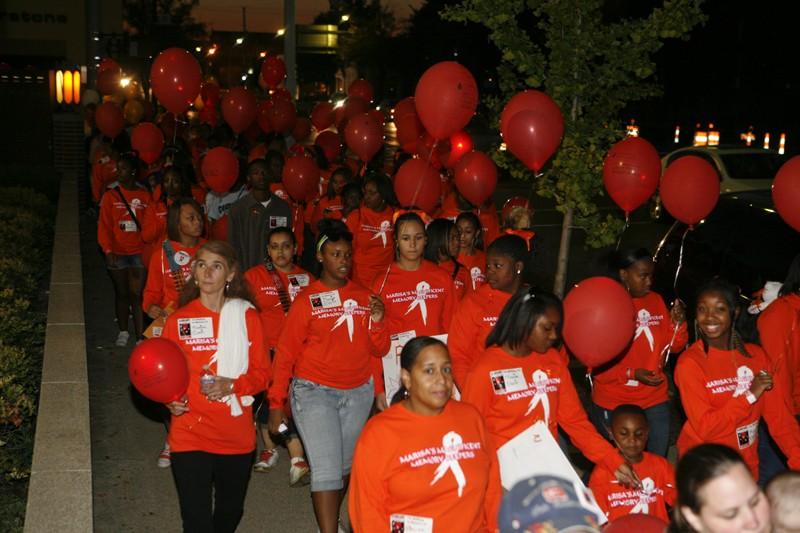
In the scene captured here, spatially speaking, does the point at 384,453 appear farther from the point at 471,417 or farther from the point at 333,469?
the point at 333,469

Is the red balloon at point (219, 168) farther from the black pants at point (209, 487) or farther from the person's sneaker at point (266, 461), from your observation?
the black pants at point (209, 487)

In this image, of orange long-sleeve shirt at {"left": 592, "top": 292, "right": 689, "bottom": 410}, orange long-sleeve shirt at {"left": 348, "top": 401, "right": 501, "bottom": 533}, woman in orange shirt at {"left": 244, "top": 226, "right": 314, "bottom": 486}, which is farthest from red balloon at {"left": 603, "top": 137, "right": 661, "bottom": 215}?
orange long-sleeve shirt at {"left": 348, "top": 401, "right": 501, "bottom": 533}

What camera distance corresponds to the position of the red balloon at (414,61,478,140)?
27.3 ft

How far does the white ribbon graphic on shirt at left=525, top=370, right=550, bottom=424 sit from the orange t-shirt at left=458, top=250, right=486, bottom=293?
265 cm

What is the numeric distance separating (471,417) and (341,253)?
2.07 meters

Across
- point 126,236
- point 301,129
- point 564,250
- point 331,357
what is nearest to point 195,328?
point 331,357

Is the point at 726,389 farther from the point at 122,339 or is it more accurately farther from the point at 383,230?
the point at 122,339

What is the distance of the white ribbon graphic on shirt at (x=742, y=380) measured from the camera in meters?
5.29

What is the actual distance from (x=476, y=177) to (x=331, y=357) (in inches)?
165

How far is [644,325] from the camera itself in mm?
6434

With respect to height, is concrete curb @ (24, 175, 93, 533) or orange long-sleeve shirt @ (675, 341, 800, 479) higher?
orange long-sleeve shirt @ (675, 341, 800, 479)

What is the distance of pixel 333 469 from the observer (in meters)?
5.76

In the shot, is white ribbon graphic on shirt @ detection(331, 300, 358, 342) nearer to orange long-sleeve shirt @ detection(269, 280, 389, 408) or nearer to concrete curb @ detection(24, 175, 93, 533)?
orange long-sleeve shirt @ detection(269, 280, 389, 408)

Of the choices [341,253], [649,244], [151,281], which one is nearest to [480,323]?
[341,253]
